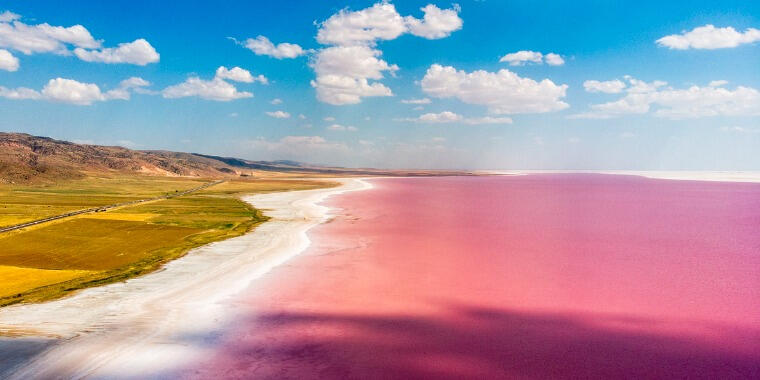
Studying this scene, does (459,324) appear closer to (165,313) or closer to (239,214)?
(165,313)

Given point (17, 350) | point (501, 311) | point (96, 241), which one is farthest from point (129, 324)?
point (96, 241)

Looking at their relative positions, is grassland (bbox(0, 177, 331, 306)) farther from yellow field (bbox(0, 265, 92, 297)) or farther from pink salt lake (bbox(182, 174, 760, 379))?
pink salt lake (bbox(182, 174, 760, 379))

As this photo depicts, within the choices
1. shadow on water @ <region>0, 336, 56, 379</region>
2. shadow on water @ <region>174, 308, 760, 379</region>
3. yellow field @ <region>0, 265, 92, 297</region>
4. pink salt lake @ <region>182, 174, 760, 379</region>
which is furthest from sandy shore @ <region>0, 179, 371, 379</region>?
yellow field @ <region>0, 265, 92, 297</region>

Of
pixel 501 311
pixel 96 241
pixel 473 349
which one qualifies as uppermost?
pixel 96 241

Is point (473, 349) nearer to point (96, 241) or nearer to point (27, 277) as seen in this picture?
point (27, 277)

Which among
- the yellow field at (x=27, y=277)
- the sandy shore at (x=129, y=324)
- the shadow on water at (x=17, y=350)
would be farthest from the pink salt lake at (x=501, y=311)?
the yellow field at (x=27, y=277)

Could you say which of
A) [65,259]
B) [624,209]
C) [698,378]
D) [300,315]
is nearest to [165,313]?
[300,315]

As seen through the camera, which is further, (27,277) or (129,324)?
(27,277)
